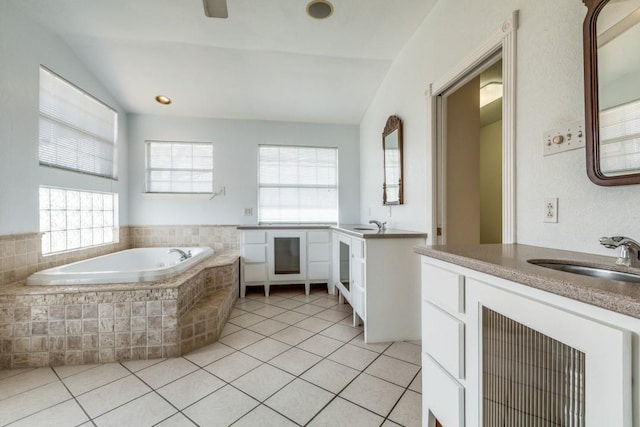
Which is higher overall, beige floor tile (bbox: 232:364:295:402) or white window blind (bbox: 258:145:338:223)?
white window blind (bbox: 258:145:338:223)

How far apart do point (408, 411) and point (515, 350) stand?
2.89 feet

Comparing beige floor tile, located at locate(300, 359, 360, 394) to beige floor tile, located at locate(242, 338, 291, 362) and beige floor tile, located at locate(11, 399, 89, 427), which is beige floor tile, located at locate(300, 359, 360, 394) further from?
beige floor tile, located at locate(11, 399, 89, 427)

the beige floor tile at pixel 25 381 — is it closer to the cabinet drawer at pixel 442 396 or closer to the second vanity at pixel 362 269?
the second vanity at pixel 362 269

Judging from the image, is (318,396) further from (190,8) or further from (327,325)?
(190,8)

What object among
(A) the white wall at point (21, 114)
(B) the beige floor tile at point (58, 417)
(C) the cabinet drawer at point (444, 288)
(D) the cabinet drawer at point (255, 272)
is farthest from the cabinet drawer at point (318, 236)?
(A) the white wall at point (21, 114)

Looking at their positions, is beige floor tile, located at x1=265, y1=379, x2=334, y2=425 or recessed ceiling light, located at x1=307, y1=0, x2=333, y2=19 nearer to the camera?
beige floor tile, located at x1=265, y1=379, x2=334, y2=425

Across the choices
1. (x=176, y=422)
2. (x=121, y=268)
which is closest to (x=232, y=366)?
(x=176, y=422)

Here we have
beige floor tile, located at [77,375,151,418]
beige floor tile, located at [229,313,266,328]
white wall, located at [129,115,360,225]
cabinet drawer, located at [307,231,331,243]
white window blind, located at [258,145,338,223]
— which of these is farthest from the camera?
white window blind, located at [258,145,338,223]

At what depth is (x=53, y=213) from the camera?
2336mm

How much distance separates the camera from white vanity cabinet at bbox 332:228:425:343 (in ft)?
6.70

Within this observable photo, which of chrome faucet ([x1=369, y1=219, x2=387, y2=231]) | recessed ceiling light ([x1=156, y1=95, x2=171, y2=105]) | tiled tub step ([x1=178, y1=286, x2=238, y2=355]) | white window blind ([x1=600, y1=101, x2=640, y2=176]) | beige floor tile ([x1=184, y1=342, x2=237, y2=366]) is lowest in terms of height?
beige floor tile ([x1=184, y1=342, x2=237, y2=366])

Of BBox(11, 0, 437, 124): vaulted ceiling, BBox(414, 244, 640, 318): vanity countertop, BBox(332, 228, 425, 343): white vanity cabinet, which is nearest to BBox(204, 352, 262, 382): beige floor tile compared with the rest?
BBox(332, 228, 425, 343): white vanity cabinet

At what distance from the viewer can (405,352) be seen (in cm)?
191

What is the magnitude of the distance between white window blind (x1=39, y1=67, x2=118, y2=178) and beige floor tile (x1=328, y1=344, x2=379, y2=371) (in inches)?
114
